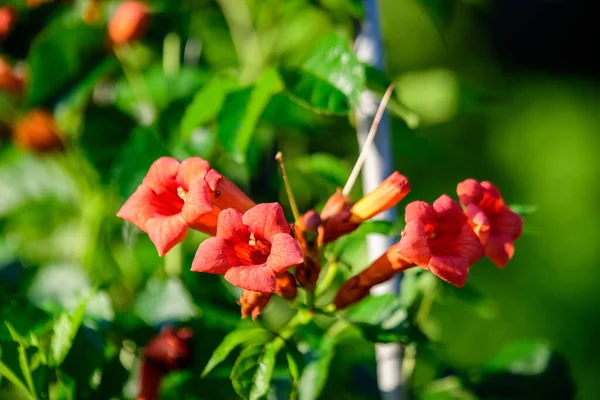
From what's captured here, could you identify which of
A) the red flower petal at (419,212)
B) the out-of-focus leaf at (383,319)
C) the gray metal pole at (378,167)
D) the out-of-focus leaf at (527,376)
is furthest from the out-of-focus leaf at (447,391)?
the red flower petal at (419,212)

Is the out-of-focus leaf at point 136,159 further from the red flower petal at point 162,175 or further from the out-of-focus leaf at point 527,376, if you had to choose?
the out-of-focus leaf at point 527,376

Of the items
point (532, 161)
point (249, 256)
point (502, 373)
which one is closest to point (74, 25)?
point (249, 256)

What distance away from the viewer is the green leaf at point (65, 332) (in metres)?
1.53

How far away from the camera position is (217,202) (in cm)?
150

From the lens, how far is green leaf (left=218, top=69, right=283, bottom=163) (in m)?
1.70

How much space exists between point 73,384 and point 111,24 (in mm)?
1117

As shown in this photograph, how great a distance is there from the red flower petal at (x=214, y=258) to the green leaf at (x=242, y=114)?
0.39 meters

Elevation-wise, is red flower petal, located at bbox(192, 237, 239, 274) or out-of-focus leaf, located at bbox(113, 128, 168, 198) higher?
red flower petal, located at bbox(192, 237, 239, 274)

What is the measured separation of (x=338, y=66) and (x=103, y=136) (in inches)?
34.7

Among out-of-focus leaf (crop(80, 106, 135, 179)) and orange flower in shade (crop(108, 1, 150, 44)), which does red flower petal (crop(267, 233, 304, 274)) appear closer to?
out-of-focus leaf (crop(80, 106, 135, 179))

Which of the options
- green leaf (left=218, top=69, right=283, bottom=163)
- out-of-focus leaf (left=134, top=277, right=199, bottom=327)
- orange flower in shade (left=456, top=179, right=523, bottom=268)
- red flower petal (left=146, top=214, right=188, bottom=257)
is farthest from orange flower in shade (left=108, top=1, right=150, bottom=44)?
orange flower in shade (left=456, top=179, right=523, bottom=268)

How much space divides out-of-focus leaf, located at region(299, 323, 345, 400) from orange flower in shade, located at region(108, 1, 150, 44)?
42.5 inches

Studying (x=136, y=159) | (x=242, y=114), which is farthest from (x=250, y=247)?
(x=136, y=159)

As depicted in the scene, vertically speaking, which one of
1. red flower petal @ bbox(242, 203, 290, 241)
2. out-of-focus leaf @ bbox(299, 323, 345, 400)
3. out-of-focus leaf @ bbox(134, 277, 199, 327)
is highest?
red flower petal @ bbox(242, 203, 290, 241)
